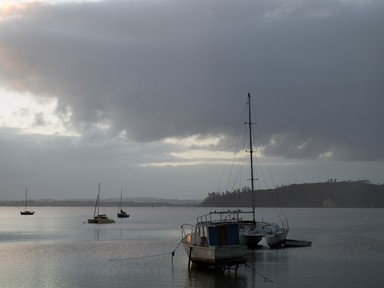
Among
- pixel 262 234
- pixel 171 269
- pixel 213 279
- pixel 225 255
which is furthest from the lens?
pixel 262 234

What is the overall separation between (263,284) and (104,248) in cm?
3123

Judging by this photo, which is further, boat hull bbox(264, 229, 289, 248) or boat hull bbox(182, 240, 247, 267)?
boat hull bbox(264, 229, 289, 248)

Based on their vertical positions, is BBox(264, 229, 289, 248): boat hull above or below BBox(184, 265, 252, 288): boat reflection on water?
above

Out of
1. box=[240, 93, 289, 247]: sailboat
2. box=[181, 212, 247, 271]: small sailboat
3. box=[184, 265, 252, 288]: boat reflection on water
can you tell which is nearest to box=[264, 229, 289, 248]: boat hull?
box=[240, 93, 289, 247]: sailboat

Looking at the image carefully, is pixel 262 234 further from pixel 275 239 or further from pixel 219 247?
pixel 219 247

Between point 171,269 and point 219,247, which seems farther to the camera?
point 171,269

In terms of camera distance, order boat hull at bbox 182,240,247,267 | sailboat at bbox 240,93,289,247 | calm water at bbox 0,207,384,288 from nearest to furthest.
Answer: calm water at bbox 0,207,384,288 → boat hull at bbox 182,240,247,267 → sailboat at bbox 240,93,289,247

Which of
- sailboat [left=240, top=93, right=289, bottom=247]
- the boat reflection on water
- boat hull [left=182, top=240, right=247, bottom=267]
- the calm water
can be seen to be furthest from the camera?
sailboat [left=240, top=93, right=289, bottom=247]

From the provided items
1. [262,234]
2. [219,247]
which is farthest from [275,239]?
[219,247]

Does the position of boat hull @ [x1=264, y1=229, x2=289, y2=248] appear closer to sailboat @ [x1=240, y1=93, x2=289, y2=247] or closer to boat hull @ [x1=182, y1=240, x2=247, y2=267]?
sailboat @ [x1=240, y1=93, x2=289, y2=247]

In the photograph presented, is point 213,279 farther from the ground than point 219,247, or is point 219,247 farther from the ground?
point 219,247

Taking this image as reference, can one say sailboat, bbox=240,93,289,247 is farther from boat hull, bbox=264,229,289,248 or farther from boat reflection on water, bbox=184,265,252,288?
boat reflection on water, bbox=184,265,252,288

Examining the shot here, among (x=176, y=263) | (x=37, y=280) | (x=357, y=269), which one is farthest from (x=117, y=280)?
(x=357, y=269)

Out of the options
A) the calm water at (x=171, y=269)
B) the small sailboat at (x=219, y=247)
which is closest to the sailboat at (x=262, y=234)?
the calm water at (x=171, y=269)
